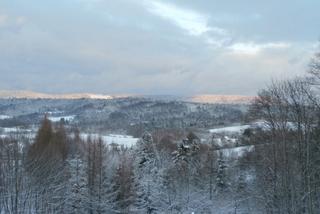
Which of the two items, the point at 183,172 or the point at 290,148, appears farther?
the point at 183,172

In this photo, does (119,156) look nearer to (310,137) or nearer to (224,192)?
(224,192)

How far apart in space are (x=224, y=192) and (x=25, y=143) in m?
26.6

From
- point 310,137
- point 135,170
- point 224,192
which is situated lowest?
point 224,192

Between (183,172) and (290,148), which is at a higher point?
(290,148)

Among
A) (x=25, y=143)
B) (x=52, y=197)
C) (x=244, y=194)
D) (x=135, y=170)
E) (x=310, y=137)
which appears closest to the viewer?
(x=310, y=137)

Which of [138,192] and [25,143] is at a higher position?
[25,143]

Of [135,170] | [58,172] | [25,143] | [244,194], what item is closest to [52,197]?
[58,172]

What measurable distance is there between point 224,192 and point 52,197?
86.0 feet

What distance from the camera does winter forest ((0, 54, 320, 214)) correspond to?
38.2 m

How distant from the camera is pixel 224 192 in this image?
6806 centimetres

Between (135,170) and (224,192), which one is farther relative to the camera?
(224,192)

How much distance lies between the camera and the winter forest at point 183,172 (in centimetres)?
3825

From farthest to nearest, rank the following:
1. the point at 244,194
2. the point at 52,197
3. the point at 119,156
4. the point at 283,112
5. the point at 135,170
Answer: the point at 119,156 → the point at 244,194 → the point at 135,170 → the point at 52,197 → the point at 283,112

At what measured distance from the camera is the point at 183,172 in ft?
218
